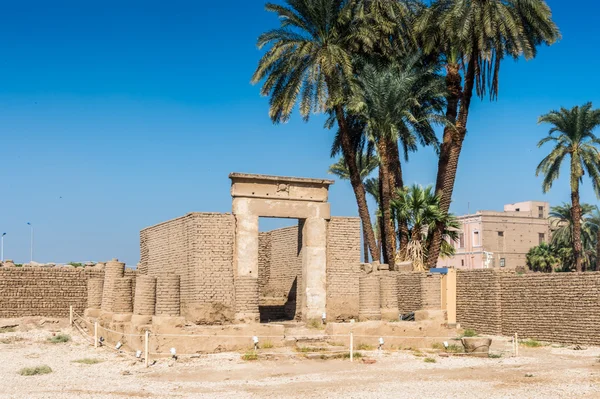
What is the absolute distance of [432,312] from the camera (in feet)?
67.5

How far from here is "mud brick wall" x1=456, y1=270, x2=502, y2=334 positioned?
2234cm

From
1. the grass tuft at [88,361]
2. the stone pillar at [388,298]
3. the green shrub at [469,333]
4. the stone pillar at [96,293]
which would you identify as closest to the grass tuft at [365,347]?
the stone pillar at [388,298]

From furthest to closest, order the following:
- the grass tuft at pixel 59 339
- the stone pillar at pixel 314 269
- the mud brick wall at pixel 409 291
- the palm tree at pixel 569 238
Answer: the palm tree at pixel 569 238, the mud brick wall at pixel 409 291, the grass tuft at pixel 59 339, the stone pillar at pixel 314 269

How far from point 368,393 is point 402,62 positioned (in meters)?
21.4

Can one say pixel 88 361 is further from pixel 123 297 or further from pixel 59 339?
pixel 59 339

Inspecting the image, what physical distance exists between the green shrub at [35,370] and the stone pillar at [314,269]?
795 centimetres

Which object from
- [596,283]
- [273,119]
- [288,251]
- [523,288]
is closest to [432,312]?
[523,288]

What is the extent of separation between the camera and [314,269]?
69.7 ft

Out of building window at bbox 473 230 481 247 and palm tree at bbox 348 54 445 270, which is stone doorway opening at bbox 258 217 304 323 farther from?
building window at bbox 473 230 481 247

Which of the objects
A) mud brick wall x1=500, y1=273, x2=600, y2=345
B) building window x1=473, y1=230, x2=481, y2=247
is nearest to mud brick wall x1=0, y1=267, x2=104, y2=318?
mud brick wall x1=500, y1=273, x2=600, y2=345

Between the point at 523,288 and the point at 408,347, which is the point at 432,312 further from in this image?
the point at 523,288

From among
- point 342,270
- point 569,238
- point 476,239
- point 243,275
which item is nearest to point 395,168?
point 342,270

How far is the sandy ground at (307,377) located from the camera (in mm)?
12922

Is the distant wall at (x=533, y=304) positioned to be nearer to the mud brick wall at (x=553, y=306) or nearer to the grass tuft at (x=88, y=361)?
the mud brick wall at (x=553, y=306)
